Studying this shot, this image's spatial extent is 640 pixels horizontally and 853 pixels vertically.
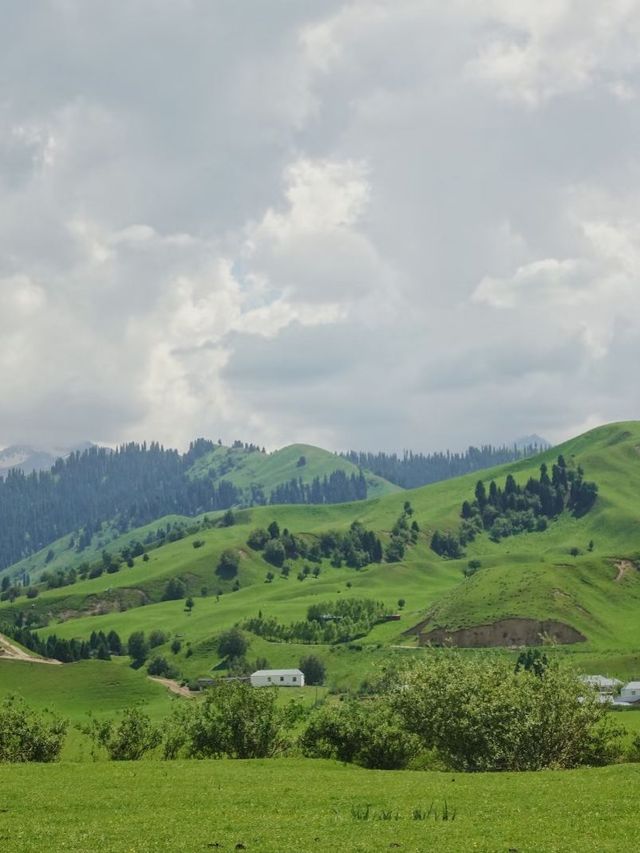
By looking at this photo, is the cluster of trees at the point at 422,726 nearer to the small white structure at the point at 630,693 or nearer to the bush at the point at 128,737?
the bush at the point at 128,737

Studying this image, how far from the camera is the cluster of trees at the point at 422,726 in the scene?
76.4 meters

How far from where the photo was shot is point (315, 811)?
47.0 meters

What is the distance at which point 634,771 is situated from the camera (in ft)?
203

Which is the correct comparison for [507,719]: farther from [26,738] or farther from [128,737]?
[26,738]

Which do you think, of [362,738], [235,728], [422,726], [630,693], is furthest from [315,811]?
Result: [630,693]

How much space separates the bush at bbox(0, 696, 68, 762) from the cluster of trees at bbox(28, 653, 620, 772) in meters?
0.61

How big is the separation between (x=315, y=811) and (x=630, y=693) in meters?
150

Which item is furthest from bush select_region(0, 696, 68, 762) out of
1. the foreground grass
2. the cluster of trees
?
the foreground grass

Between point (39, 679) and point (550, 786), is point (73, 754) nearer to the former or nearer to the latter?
point (550, 786)

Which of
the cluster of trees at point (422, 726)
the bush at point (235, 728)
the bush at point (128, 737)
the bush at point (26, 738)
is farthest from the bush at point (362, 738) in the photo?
the bush at point (26, 738)

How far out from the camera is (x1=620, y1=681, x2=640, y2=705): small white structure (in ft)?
574

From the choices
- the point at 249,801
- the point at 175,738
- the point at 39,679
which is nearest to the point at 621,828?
the point at 249,801

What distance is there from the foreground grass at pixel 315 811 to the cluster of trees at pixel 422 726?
34.7 ft

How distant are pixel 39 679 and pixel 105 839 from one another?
549 ft
